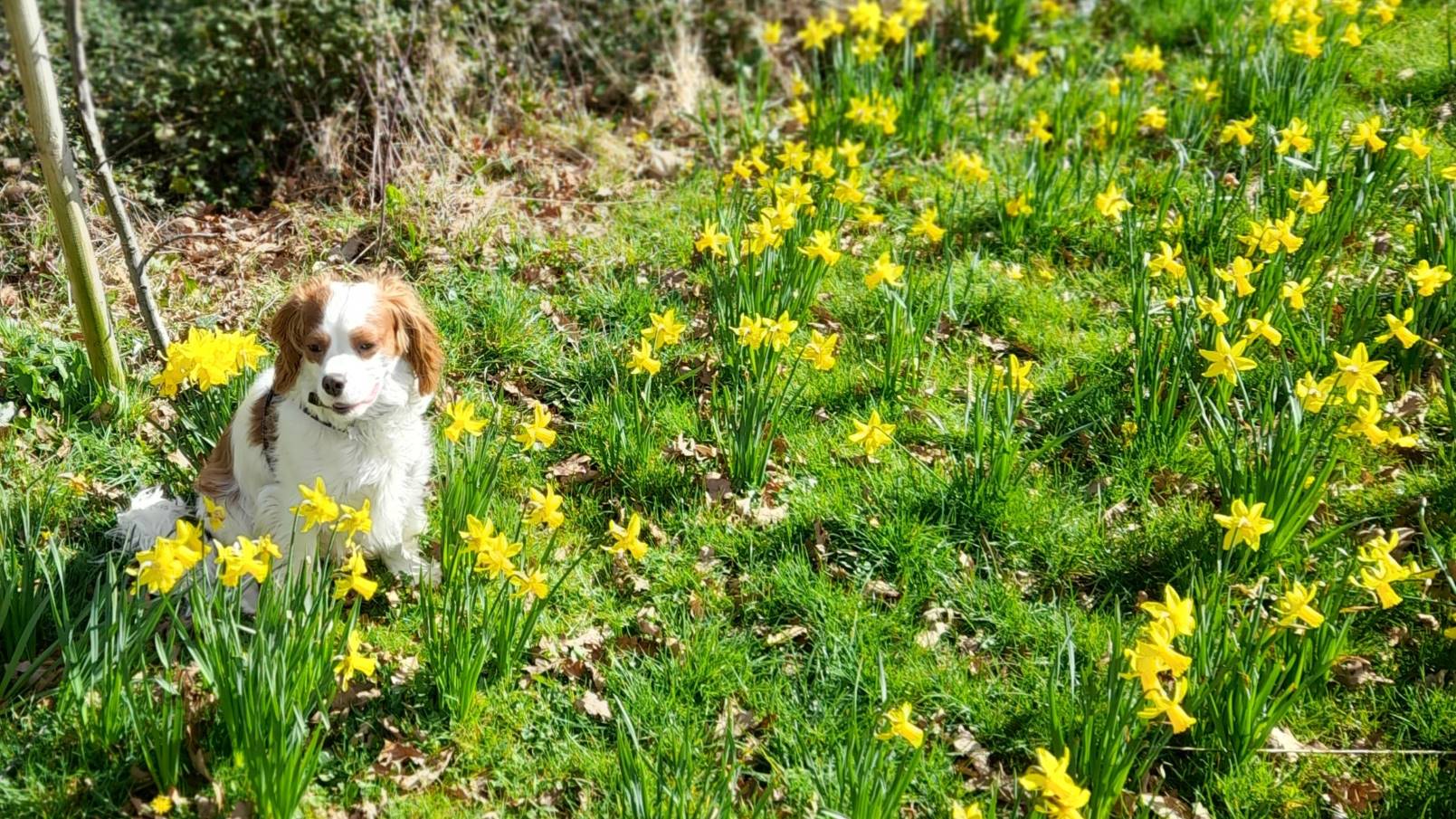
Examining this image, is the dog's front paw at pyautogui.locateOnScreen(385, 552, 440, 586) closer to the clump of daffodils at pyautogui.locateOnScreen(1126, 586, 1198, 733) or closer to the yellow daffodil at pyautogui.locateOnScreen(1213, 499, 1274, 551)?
the clump of daffodils at pyautogui.locateOnScreen(1126, 586, 1198, 733)

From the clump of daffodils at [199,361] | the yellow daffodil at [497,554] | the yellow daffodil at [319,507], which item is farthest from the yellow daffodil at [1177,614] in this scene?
the clump of daffodils at [199,361]

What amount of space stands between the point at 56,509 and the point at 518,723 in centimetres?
174

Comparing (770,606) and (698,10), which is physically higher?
(698,10)

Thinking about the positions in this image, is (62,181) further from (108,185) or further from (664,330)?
(664,330)

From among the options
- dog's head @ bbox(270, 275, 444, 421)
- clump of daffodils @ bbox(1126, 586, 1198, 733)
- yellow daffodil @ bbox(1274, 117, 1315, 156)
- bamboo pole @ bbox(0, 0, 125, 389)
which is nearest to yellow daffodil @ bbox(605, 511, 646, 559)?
dog's head @ bbox(270, 275, 444, 421)

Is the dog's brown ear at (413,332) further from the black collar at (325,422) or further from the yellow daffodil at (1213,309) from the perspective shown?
the yellow daffodil at (1213,309)

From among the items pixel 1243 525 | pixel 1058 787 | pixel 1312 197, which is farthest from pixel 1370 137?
pixel 1058 787

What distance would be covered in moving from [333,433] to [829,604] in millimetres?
1462

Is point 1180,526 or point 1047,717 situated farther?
point 1180,526

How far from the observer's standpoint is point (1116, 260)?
14.9 ft

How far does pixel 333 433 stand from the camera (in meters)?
3.01

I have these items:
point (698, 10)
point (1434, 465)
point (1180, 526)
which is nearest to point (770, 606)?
point (1180, 526)

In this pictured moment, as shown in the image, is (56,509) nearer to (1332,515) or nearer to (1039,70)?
(1332,515)

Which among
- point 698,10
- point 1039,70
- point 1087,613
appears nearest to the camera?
point 1087,613
